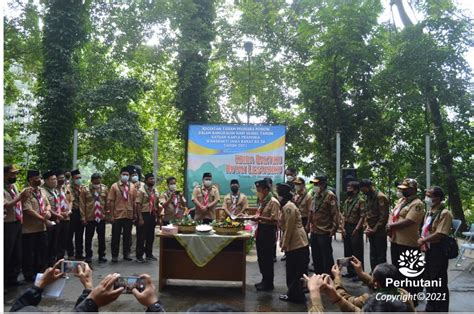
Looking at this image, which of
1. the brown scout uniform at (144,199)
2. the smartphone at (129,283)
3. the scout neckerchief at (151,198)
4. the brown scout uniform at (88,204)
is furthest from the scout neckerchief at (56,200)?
the smartphone at (129,283)

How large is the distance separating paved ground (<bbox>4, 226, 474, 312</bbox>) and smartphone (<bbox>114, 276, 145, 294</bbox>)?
9.54ft

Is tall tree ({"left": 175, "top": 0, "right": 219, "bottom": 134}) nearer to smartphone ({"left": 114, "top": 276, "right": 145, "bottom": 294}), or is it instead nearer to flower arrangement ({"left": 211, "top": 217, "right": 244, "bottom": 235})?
flower arrangement ({"left": 211, "top": 217, "right": 244, "bottom": 235})

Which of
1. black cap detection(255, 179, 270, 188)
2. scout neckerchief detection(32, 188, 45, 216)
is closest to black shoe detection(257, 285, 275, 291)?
black cap detection(255, 179, 270, 188)

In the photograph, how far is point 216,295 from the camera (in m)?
5.43

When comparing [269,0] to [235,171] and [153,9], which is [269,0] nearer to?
[153,9]

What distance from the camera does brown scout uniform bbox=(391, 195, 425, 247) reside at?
5078 mm

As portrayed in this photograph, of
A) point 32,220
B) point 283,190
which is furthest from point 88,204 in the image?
point 283,190

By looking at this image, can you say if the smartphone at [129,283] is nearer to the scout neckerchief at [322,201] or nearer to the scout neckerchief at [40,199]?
the scout neckerchief at [322,201]

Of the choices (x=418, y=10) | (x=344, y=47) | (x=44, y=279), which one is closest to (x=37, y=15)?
(x=344, y=47)

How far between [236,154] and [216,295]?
16.5 ft

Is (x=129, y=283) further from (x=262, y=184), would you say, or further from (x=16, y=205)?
(x=16, y=205)

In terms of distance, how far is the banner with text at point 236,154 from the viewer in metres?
9.91

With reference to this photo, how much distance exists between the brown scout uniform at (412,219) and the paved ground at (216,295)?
84 cm

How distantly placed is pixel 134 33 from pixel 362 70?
742 cm
